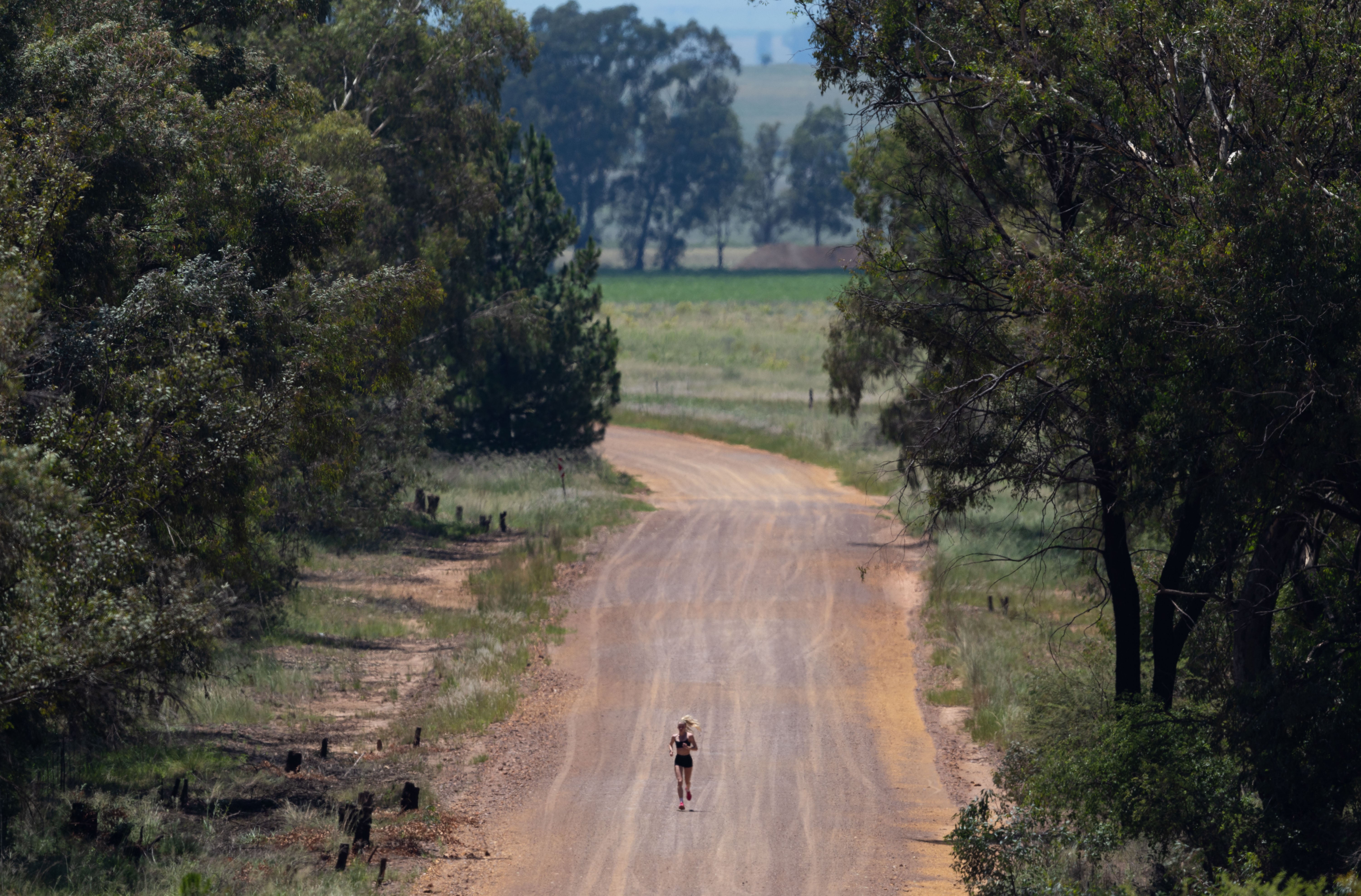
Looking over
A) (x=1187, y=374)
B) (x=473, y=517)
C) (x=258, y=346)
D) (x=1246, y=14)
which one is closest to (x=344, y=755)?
(x=258, y=346)

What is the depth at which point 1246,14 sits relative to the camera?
10406 mm

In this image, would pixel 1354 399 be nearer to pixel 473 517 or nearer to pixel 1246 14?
pixel 1246 14

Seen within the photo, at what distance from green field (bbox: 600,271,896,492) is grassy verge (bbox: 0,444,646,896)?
22.9 feet

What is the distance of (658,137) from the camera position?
447 feet

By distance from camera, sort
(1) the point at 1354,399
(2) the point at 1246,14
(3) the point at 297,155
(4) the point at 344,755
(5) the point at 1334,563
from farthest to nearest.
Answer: (3) the point at 297,155, (4) the point at 344,755, (5) the point at 1334,563, (2) the point at 1246,14, (1) the point at 1354,399

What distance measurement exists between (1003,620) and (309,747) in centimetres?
1254

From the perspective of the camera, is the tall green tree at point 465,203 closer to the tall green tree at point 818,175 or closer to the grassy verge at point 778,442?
the grassy verge at point 778,442

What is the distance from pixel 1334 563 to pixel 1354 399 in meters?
2.58

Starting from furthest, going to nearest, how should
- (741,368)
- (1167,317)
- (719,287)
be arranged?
(719,287)
(741,368)
(1167,317)

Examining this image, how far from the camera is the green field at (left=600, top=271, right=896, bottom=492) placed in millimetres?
47562

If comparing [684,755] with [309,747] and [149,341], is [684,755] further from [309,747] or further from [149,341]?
[149,341]

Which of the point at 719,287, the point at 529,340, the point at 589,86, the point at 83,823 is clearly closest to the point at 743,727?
the point at 83,823

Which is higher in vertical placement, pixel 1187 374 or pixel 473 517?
pixel 1187 374

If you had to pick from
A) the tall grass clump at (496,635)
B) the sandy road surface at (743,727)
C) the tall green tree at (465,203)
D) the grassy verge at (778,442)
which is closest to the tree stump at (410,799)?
the sandy road surface at (743,727)
